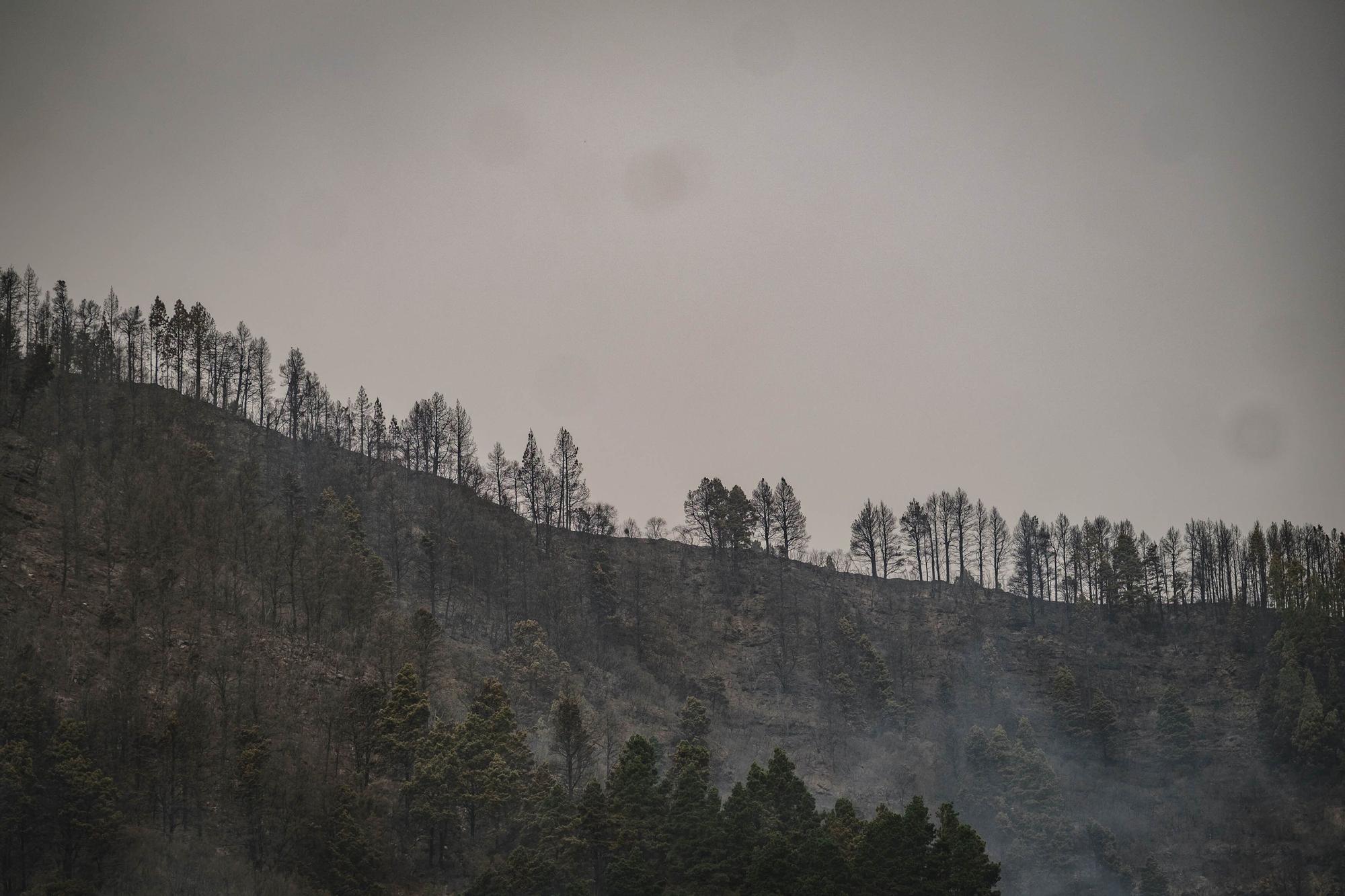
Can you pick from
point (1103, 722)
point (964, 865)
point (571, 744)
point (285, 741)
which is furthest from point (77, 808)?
point (1103, 722)

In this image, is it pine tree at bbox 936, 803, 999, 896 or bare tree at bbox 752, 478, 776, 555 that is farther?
bare tree at bbox 752, 478, 776, 555

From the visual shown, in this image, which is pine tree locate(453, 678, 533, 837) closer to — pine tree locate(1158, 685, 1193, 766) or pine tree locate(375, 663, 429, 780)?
pine tree locate(375, 663, 429, 780)

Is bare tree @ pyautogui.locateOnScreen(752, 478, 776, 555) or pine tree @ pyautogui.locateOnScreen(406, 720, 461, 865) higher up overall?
bare tree @ pyautogui.locateOnScreen(752, 478, 776, 555)

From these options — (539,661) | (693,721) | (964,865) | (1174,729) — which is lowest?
(964,865)

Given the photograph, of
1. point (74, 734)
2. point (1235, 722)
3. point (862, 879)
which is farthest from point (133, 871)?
point (1235, 722)

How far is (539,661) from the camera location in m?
79.6

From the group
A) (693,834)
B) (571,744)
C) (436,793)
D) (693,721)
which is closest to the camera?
(693,834)

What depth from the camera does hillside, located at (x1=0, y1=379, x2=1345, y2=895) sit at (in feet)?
167

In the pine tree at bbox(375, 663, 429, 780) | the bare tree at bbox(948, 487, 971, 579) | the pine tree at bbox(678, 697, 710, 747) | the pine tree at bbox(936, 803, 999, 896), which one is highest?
the bare tree at bbox(948, 487, 971, 579)

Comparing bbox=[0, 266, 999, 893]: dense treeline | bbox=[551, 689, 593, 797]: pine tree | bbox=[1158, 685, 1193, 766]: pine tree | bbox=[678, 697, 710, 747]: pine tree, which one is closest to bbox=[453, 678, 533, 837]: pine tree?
bbox=[0, 266, 999, 893]: dense treeline

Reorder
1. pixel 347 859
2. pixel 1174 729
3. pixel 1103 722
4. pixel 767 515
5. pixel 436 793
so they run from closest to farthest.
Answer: pixel 347 859
pixel 436 793
pixel 1174 729
pixel 1103 722
pixel 767 515

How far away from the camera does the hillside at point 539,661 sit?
5103cm

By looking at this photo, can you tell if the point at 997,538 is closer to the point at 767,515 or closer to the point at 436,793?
the point at 767,515

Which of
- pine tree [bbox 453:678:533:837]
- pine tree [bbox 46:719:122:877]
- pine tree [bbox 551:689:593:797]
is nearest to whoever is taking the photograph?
pine tree [bbox 46:719:122:877]
